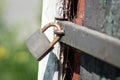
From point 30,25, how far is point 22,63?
1.51ft

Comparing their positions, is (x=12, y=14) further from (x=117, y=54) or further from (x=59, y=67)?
(x=117, y=54)

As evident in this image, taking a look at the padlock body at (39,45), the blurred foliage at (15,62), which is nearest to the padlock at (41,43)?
the padlock body at (39,45)

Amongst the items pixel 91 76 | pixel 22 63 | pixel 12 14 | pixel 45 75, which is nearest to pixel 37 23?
pixel 22 63

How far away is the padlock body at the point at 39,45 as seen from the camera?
4.09ft

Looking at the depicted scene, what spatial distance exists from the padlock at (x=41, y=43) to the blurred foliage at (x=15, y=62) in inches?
85.2

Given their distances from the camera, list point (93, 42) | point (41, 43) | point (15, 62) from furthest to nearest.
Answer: point (15, 62) → point (41, 43) → point (93, 42)

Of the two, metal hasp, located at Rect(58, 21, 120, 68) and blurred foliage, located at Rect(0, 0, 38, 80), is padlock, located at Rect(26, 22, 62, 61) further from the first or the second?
blurred foliage, located at Rect(0, 0, 38, 80)

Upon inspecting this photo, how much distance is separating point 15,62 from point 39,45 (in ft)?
7.34

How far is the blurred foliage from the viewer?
11.3 ft

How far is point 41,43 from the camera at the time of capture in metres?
1.26

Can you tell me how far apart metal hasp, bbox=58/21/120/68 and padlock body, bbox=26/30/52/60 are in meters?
0.05

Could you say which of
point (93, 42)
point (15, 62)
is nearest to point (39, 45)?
point (93, 42)

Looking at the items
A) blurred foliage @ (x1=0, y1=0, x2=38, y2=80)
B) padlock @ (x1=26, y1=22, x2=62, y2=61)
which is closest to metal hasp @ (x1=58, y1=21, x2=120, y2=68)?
padlock @ (x1=26, y1=22, x2=62, y2=61)

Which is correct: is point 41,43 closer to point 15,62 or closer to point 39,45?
point 39,45
